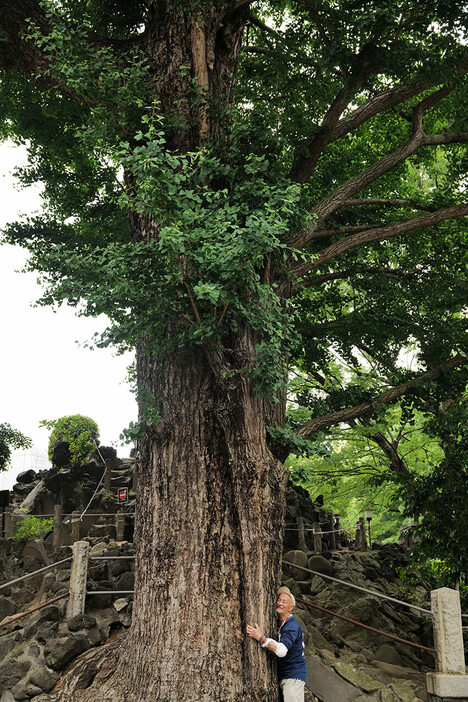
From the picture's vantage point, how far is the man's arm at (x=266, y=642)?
543cm

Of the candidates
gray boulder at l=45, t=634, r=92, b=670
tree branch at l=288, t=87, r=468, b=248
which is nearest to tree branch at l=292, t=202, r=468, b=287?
tree branch at l=288, t=87, r=468, b=248

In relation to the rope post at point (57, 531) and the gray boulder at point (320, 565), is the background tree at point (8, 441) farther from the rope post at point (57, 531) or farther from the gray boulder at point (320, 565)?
the gray boulder at point (320, 565)

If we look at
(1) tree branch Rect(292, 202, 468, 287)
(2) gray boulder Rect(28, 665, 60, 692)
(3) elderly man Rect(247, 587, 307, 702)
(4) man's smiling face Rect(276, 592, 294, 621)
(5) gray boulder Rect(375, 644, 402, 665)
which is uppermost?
(1) tree branch Rect(292, 202, 468, 287)

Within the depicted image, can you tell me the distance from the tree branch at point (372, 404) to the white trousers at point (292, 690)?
301 centimetres

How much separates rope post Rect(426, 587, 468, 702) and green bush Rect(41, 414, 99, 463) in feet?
43.1

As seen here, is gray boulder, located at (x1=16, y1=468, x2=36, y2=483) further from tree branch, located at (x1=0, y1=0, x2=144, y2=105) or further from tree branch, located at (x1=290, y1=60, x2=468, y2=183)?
tree branch, located at (x1=290, y1=60, x2=468, y2=183)

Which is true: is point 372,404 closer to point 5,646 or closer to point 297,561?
point 297,561

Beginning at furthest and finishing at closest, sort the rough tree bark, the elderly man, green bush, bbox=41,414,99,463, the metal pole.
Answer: green bush, bbox=41,414,99,463 < the metal pole < the elderly man < the rough tree bark

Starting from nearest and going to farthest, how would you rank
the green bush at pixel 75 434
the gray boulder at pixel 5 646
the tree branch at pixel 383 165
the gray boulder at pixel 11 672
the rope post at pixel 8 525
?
the gray boulder at pixel 11 672, the gray boulder at pixel 5 646, the tree branch at pixel 383 165, the rope post at pixel 8 525, the green bush at pixel 75 434

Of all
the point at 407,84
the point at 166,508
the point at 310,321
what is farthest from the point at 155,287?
the point at 310,321

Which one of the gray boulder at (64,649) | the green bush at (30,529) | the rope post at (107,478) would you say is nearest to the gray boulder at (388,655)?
the gray boulder at (64,649)

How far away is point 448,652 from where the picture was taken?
6754 millimetres

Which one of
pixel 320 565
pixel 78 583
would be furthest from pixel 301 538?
pixel 78 583

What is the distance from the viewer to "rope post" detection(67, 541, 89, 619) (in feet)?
26.4
